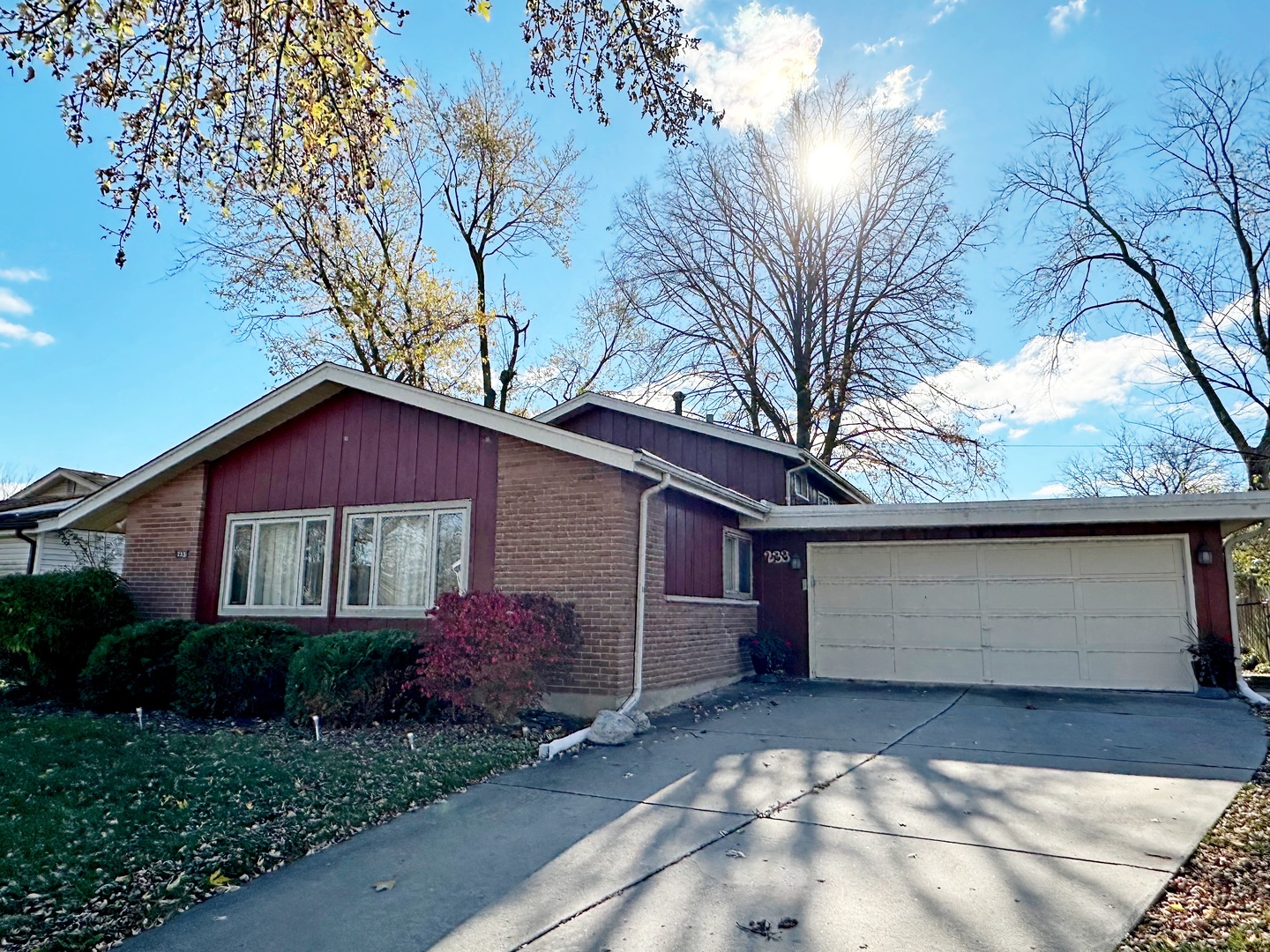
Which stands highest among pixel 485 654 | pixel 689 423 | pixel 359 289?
pixel 359 289

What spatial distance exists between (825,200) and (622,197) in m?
5.54

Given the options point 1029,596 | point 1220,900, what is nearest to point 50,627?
point 1220,900

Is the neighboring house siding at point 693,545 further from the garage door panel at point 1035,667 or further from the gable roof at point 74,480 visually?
the gable roof at point 74,480

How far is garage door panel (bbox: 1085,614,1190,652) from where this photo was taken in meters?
10.5

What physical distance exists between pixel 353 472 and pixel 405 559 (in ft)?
4.53

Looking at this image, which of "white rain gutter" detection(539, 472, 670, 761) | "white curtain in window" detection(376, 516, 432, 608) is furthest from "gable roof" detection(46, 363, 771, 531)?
"white curtain in window" detection(376, 516, 432, 608)

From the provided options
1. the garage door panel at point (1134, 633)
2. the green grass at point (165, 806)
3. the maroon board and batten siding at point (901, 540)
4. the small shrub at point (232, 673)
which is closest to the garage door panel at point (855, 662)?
the maroon board and batten siding at point (901, 540)

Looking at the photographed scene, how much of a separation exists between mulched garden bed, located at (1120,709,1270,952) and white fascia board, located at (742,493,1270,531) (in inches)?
233

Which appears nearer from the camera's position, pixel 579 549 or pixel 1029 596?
pixel 579 549

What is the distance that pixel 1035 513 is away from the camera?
10.6m

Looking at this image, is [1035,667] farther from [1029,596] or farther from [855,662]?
[855,662]

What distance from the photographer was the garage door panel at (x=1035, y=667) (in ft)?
35.7

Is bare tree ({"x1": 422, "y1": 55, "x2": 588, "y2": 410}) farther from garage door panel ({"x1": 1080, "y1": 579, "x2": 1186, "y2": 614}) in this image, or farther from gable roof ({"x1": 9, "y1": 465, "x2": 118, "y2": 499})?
garage door panel ({"x1": 1080, "y1": 579, "x2": 1186, "y2": 614})

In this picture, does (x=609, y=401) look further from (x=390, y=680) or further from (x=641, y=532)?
(x=390, y=680)
